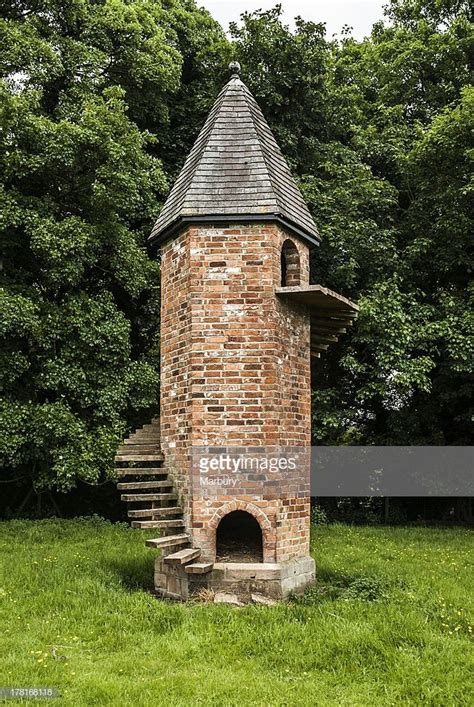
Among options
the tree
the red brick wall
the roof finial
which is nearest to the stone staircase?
the red brick wall

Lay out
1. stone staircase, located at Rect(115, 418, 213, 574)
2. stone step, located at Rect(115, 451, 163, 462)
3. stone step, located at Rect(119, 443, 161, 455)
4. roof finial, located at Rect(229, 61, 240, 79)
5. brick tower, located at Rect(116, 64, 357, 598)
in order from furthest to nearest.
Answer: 1. roof finial, located at Rect(229, 61, 240, 79)
2. stone step, located at Rect(119, 443, 161, 455)
3. stone step, located at Rect(115, 451, 163, 462)
4. brick tower, located at Rect(116, 64, 357, 598)
5. stone staircase, located at Rect(115, 418, 213, 574)

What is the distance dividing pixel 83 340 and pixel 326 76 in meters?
9.61

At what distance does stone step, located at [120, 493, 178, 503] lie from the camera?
8.21 meters

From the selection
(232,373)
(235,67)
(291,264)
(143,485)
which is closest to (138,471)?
(143,485)

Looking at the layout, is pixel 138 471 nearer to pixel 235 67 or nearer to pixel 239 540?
pixel 239 540

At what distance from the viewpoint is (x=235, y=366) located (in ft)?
27.0

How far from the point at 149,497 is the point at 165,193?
29.9 ft

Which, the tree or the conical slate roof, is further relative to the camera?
the tree

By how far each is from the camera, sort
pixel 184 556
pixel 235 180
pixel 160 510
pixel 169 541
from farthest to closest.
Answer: pixel 235 180, pixel 160 510, pixel 169 541, pixel 184 556

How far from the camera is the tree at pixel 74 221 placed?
42.7 ft

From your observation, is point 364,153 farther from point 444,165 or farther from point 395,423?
point 395,423

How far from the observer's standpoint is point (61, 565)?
9836 mm

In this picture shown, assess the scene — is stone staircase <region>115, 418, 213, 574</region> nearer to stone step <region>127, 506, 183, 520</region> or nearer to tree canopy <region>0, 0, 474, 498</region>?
stone step <region>127, 506, 183, 520</region>

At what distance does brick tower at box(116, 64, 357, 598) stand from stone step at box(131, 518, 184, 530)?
0.7 inches
